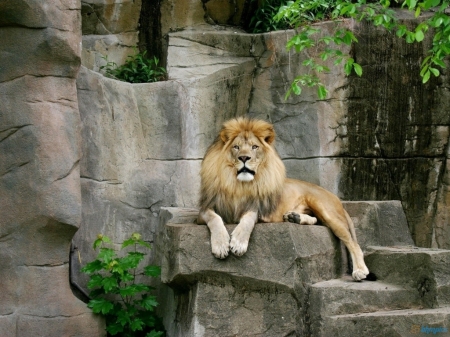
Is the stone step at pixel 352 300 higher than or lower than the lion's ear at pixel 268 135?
lower

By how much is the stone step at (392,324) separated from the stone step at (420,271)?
0.21m

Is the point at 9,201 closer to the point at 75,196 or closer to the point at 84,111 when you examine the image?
the point at 75,196

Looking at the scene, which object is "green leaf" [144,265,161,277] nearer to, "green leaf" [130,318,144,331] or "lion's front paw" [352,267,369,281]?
"green leaf" [130,318,144,331]

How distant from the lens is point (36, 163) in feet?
22.8

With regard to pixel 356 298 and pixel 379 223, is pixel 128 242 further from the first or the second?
pixel 379 223

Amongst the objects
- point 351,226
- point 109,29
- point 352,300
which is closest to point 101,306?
→ point 352,300

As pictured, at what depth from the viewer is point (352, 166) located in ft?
29.6

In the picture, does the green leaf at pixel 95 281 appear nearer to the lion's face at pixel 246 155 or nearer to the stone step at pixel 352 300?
the lion's face at pixel 246 155

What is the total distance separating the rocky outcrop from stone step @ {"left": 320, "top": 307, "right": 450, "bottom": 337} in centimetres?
268

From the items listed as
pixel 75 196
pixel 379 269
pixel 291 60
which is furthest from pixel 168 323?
pixel 291 60

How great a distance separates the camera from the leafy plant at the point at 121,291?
745cm

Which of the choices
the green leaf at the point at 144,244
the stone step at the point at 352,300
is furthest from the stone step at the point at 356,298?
the green leaf at the point at 144,244

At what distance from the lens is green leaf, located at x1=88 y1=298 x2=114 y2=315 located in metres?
7.39

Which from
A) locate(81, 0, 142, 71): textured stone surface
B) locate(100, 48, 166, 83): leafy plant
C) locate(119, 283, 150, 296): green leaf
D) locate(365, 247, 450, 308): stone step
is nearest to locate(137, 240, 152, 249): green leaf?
locate(119, 283, 150, 296): green leaf
